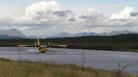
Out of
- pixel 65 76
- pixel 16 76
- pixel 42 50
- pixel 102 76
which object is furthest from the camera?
pixel 42 50

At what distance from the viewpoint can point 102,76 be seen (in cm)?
1725

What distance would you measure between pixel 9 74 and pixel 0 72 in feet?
2.01

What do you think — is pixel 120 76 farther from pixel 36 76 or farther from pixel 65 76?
pixel 36 76

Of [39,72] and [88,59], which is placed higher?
[39,72]

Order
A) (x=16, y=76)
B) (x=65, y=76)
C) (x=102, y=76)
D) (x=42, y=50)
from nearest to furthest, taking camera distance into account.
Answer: (x=16, y=76), (x=65, y=76), (x=102, y=76), (x=42, y=50)

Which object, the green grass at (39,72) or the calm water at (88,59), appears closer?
the green grass at (39,72)

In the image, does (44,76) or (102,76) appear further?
(102,76)

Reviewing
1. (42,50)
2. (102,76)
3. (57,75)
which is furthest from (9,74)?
(42,50)

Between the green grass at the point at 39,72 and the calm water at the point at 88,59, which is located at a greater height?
the green grass at the point at 39,72

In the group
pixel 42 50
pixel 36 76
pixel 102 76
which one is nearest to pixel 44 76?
pixel 36 76

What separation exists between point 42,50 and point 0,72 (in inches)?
3849

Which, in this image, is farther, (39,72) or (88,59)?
(88,59)

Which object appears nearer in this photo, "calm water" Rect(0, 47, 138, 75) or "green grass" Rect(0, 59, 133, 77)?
"green grass" Rect(0, 59, 133, 77)

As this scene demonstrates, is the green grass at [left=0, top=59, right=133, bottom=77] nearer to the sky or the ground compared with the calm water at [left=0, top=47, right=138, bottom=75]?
nearer to the sky
